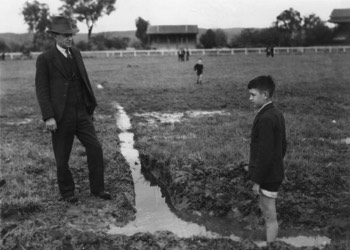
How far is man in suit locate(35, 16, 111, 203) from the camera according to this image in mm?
5246

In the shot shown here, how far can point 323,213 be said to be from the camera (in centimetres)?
504

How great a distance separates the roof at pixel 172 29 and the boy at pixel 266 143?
73073 mm

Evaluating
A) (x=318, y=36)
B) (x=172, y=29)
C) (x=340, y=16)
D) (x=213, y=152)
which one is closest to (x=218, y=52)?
(x=318, y=36)

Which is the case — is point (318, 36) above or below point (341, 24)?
below

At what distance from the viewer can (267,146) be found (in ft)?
12.6

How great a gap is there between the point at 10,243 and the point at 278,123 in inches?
110

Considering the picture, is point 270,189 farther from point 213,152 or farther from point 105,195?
point 213,152

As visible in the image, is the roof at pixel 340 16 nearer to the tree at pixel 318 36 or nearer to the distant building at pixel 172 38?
the tree at pixel 318 36

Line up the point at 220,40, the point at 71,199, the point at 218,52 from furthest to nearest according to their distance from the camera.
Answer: the point at 220,40 → the point at 218,52 → the point at 71,199

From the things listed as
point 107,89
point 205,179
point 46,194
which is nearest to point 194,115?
point 205,179

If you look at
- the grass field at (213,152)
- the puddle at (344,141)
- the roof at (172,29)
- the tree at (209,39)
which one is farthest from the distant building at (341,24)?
the puddle at (344,141)

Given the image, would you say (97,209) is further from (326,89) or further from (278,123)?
(326,89)

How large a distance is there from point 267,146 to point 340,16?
6520 centimetres

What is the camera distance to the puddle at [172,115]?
1109cm
